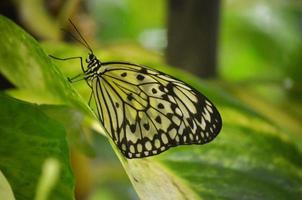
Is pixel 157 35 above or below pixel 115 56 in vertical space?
above

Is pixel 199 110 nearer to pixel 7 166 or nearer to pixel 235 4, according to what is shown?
pixel 7 166

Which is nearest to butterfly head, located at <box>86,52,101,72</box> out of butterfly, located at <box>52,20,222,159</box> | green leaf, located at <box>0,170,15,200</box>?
butterfly, located at <box>52,20,222,159</box>

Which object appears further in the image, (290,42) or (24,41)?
(290,42)

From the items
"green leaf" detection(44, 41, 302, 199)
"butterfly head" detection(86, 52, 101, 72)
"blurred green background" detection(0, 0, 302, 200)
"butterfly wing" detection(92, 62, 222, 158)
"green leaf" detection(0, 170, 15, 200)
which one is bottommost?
"green leaf" detection(0, 170, 15, 200)

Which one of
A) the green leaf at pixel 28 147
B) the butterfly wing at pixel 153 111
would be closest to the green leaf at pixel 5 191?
the green leaf at pixel 28 147

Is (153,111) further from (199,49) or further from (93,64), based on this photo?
(199,49)

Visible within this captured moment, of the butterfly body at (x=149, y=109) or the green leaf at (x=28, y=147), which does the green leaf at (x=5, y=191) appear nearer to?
the green leaf at (x=28, y=147)

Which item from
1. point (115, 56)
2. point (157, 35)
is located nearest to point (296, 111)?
point (115, 56)

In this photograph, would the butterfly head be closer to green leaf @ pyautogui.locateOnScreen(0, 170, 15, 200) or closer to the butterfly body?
the butterfly body

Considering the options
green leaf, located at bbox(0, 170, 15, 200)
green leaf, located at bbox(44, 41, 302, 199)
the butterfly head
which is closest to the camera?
green leaf, located at bbox(0, 170, 15, 200)
